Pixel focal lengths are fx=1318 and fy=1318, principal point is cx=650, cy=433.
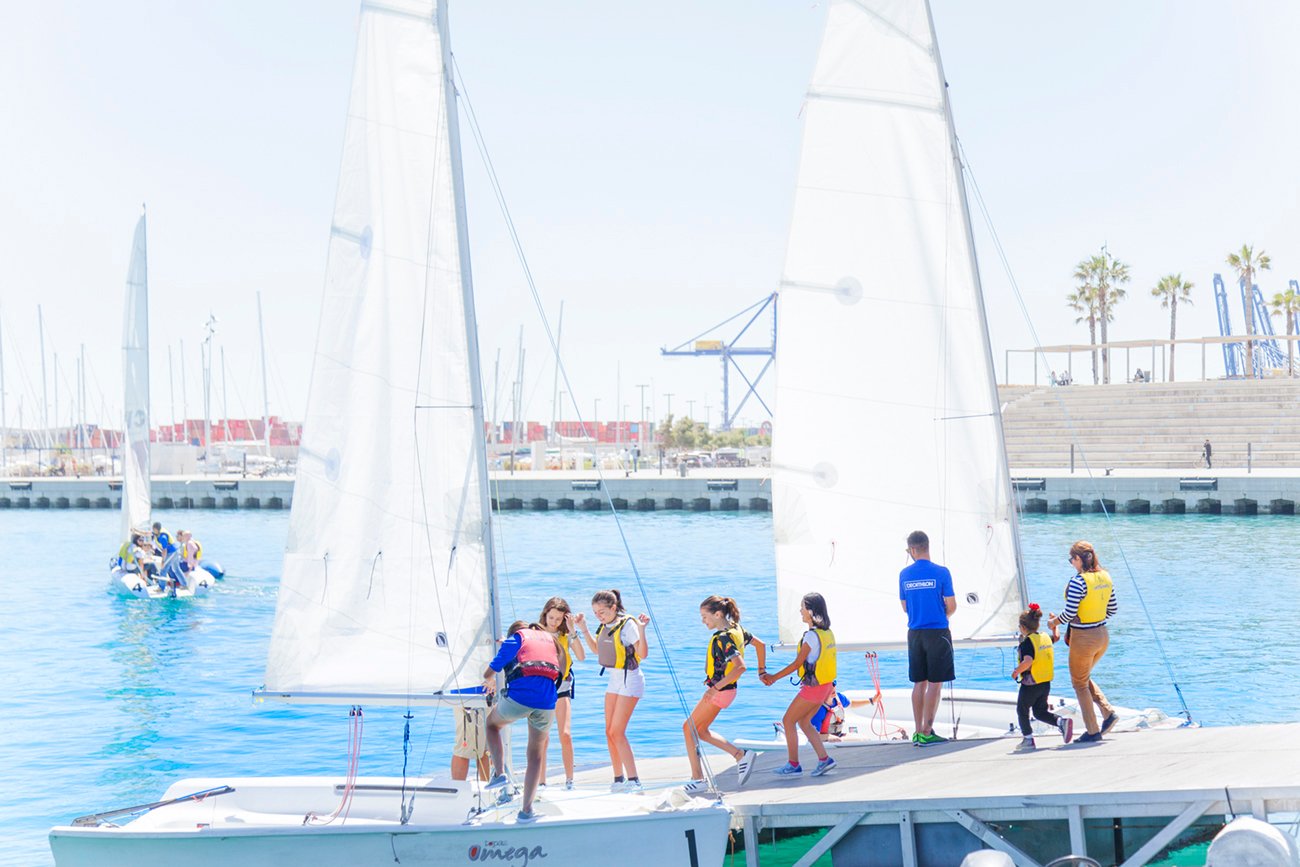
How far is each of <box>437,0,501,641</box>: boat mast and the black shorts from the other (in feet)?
10.6

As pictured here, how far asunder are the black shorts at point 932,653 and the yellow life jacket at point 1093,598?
1.02 meters

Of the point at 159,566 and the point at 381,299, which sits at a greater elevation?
the point at 381,299

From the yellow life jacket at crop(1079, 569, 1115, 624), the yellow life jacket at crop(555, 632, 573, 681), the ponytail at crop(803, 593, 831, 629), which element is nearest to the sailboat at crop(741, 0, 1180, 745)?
the yellow life jacket at crop(1079, 569, 1115, 624)

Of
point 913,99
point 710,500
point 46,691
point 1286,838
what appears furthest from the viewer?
point 710,500

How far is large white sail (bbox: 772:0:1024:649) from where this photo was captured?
1120 cm

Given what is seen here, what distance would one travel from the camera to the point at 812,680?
955 centimetres

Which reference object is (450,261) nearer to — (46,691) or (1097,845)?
(1097,845)

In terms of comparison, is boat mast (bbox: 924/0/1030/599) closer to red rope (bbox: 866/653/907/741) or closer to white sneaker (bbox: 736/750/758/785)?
red rope (bbox: 866/653/907/741)

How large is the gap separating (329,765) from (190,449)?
60.1 metres

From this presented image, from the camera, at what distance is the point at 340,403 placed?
9672 millimetres

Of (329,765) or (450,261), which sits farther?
(329,765)

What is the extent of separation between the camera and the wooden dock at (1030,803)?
27.1 ft

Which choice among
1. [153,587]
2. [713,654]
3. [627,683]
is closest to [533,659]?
[627,683]

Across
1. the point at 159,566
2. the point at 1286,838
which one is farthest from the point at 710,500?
the point at 1286,838
